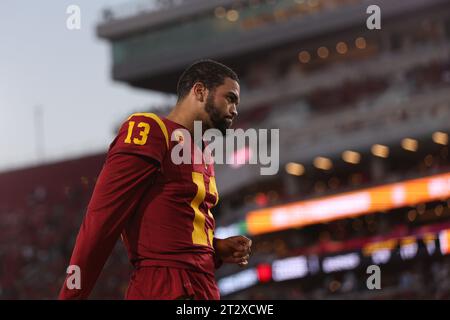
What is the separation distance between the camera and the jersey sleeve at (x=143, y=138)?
4.70m

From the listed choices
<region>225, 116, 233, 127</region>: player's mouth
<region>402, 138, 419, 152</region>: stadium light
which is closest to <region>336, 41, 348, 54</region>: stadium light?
<region>402, 138, 419, 152</region>: stadium light

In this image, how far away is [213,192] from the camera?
16.8 ft

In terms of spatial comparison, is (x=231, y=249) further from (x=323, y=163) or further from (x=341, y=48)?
(x=341, y=48)

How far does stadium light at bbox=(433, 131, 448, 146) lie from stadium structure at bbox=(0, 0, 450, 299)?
11 cm

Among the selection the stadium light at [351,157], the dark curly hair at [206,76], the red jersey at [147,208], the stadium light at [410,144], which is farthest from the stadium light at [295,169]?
the red jersey at [147,208]

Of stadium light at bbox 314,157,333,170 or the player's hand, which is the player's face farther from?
stadium light at bbox 314,157,333,170

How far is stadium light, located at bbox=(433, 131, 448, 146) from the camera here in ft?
167

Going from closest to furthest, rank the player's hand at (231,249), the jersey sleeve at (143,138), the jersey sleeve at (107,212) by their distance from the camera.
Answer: the jersey sleeve at (107,212)
the jersey sleeve at (143,138)
the player's hand at (231,249)

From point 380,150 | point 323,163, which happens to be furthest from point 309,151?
point 380,150

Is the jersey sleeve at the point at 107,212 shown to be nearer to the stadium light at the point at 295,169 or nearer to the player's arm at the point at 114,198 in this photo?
the player's arm at the point at 114,198

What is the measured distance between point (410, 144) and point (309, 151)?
474 centimetres

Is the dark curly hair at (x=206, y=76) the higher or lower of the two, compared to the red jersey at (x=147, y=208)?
higher

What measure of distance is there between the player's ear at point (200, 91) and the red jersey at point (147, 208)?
0.56 ft

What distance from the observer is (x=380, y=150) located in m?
52.8
